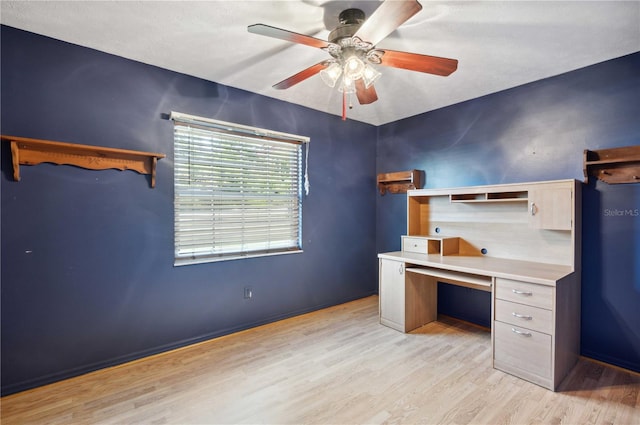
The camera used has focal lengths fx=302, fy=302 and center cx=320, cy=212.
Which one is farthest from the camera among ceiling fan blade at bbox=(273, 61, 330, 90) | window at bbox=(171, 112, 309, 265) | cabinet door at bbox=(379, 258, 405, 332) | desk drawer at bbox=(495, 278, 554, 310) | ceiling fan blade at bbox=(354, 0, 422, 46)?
cabinet door at bbox=(379, 258, 405, 332)

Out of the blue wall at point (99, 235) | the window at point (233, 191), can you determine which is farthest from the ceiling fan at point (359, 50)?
the blue wall at point (99, 235)

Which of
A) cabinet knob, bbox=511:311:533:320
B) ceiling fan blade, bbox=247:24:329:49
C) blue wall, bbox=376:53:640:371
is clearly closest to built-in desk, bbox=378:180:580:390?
cabinet knob, bbox=511:311:533:320

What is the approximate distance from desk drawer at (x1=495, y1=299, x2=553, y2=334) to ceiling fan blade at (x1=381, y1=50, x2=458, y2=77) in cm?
168

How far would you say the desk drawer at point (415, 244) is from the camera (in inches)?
123

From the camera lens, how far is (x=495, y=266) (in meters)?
2.46

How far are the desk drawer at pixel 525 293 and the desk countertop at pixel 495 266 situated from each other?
5 cm

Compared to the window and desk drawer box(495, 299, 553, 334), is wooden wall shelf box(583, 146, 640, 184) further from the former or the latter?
the window

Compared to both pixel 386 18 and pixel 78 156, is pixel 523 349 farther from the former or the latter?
pixel 78 156

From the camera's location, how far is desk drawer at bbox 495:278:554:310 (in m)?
2.02

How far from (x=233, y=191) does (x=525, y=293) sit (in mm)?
2536

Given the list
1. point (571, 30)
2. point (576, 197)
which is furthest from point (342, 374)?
point (571, 30)

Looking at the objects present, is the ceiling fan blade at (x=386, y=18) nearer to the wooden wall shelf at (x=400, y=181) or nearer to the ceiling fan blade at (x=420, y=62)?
the ceiling fan blade at (x=420, y=62)

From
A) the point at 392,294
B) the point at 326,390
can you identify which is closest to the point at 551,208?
the point at 392,294

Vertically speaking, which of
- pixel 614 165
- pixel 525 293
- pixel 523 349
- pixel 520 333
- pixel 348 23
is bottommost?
pixel 523 349
